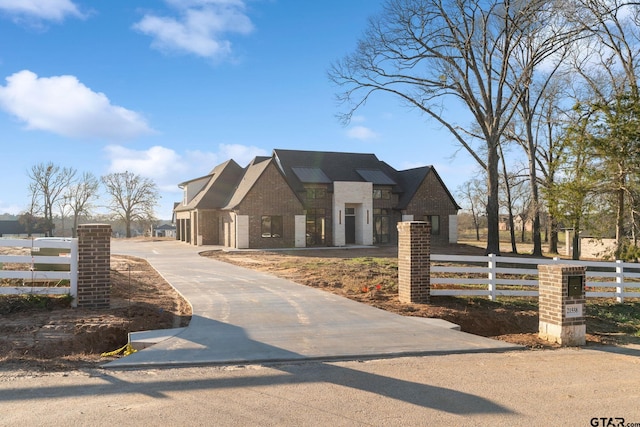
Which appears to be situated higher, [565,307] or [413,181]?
[413,181]

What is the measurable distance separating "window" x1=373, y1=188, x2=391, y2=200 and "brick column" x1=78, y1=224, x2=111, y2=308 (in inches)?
1168

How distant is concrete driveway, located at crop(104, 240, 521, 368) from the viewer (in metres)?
6.60

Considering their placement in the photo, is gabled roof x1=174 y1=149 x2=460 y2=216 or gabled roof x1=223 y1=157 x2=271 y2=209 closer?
gabled roof x1=223 y1=157 x2=271 y2=209

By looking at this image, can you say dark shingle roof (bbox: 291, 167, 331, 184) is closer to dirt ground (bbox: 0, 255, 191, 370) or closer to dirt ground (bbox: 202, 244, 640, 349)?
dirt ground (bbox: 202, 244, 640, 349)

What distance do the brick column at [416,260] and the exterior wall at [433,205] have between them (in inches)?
1036

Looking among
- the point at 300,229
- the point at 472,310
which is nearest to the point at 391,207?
the point at 300,229

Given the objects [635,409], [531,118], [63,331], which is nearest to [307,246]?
[531,118]

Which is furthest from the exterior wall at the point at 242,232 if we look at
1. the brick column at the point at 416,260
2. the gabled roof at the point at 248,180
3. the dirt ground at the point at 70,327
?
the brick column at the point at 416,260

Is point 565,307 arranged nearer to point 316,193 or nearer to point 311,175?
point 316,193

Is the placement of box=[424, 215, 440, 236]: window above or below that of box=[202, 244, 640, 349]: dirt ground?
above

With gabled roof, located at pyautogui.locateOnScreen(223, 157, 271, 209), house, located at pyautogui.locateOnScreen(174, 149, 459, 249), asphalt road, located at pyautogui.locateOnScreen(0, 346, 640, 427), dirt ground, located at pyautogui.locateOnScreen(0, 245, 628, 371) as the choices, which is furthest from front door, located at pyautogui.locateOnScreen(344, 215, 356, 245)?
asphalt road, located at pyautogui.locateOnScreen(0, 346, 640, 427)

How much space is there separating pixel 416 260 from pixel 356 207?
85.1 feet

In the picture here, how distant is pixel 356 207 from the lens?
3709 cm

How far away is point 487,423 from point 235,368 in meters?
3.19
